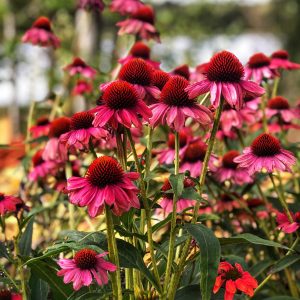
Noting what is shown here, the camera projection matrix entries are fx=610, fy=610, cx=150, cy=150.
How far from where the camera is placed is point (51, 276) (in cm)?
117

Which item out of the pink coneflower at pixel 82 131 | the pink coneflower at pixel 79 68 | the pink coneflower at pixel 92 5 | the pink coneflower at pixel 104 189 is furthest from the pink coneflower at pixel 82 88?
the pink coneflower at pixel 104 189

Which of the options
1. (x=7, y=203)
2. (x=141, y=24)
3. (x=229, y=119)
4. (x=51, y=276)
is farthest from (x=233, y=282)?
(x=141, y=24)

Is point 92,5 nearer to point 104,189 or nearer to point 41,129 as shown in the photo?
point 41,129

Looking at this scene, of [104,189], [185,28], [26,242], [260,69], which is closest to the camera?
[104,189]

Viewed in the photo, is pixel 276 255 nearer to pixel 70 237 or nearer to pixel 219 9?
pixel 70 237

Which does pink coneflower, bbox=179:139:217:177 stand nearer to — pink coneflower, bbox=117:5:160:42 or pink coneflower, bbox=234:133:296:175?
pink coneflower, bbox=234:133:296:175

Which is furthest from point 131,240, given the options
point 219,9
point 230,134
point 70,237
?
point 219,9

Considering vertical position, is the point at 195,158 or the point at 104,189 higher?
the point at 104,189

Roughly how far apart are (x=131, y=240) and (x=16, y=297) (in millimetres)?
251

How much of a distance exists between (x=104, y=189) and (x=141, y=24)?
1182mm

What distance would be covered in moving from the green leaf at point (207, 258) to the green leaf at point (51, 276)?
1.03ft

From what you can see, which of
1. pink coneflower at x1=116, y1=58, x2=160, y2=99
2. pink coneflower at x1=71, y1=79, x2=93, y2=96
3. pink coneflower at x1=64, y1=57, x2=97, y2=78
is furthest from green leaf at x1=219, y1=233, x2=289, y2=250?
pink coneflower at x1=71, y1=79, x2=93, y2=96

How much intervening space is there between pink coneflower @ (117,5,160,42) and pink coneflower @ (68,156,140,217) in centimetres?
109

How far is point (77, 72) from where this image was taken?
2.08 metres
